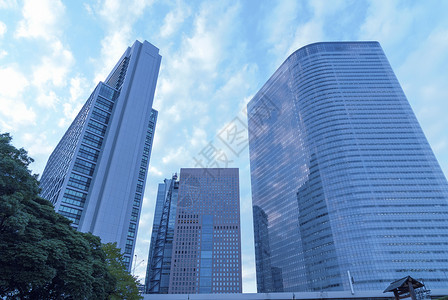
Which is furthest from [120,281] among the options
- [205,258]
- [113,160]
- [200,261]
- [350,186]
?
[205,258]

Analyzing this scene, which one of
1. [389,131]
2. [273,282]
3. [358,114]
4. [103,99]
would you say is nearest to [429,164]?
[389,131]

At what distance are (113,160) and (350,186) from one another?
11646 cm

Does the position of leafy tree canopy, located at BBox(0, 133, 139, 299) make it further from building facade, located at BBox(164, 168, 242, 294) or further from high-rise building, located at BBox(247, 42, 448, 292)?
building facade, located at BBox(164, 168, 242, 294)

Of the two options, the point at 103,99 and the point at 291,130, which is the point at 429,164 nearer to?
the point at 291,130

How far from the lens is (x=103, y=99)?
10125 cm

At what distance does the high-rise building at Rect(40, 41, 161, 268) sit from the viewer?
79.0 meters

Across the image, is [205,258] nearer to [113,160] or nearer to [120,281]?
[113,160]

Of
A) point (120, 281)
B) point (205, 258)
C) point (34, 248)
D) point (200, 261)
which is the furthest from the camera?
point (205, 258)

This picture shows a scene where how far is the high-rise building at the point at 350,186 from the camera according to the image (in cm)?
12169

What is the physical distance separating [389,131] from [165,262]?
172m

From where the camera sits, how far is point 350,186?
137 meters

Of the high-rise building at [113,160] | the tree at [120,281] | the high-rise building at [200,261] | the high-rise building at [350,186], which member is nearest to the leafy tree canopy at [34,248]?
the tree at [120,281]

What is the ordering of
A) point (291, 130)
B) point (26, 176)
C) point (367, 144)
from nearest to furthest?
point (26, 176) → point (367, 144) → point (291, 130)

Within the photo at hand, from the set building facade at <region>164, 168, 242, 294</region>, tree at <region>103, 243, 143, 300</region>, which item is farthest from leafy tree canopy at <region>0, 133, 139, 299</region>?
building facade at <region>164, 168, 242, 294</region>
